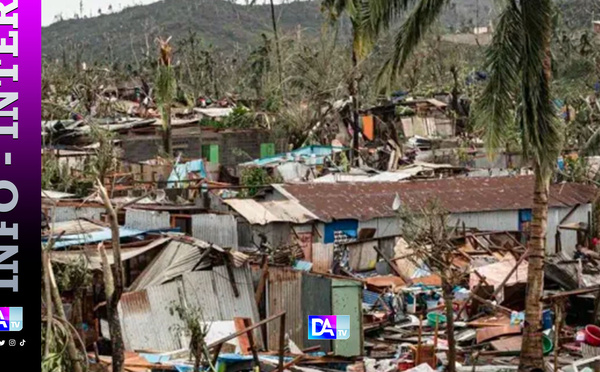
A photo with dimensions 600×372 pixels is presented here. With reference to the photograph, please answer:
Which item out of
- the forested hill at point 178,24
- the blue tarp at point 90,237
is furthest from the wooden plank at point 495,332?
the forested hill at point 178,24

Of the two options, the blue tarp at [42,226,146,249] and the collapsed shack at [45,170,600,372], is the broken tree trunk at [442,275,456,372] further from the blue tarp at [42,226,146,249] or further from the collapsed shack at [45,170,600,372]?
the blue tarp at [42,226,146,249]

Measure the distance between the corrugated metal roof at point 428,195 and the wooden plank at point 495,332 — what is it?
17.8 ft

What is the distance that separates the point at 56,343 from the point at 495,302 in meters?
9.59

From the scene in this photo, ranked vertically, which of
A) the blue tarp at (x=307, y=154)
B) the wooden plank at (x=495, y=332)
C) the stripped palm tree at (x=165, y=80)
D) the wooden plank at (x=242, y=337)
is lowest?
the wooden plank at (x=495, y=332)

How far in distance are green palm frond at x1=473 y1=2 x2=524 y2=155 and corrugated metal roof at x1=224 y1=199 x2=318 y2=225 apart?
7.79 metres

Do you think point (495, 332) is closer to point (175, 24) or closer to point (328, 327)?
point (328, 327)

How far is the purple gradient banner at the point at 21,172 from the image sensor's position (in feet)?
30.8

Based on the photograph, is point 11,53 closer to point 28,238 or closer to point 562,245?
point 28,238

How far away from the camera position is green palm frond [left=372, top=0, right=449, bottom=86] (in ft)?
45.0

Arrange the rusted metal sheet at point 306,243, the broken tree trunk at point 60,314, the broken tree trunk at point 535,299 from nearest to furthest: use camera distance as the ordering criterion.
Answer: the broken tree trunk at point 60,314, the broken tree trunk at point 535,299, the rusted metal sheet at point 306,243

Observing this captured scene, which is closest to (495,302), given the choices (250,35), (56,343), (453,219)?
(453,219)

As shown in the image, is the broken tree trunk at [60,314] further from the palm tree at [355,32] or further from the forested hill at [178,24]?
the forested hill at [178,24]

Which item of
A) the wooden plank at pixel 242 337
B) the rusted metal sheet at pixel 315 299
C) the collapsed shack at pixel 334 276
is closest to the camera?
the wooden plank at pixel 242 337

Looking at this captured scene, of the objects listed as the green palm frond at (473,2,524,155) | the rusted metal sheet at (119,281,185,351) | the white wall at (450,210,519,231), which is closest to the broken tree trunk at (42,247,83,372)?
the rusted metal sheet at (119,281,185,351)
